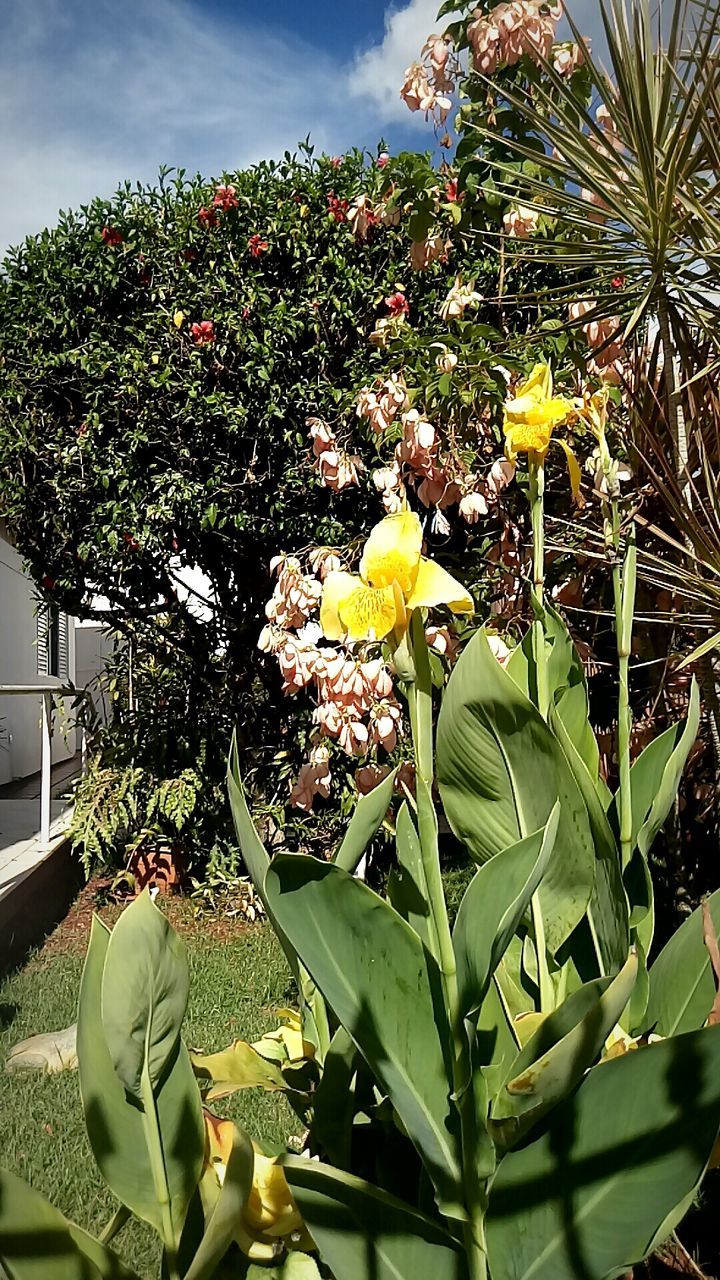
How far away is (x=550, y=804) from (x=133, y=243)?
410cm

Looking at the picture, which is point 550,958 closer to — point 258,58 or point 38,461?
point 258,58

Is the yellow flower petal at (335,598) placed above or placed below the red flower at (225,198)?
below

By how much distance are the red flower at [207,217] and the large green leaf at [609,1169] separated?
4.33m

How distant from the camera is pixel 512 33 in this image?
245 centimetres

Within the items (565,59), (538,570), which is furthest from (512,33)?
(538,570)

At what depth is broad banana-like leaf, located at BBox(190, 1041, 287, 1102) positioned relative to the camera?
3.35 feet

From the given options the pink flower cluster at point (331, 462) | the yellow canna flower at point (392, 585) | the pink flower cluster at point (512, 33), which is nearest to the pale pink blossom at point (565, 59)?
the pink flower cluster at point (512, 33)

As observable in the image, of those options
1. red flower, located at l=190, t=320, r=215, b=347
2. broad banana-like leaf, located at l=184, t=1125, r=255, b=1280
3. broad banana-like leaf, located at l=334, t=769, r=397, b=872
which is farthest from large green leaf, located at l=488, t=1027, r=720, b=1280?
red flower, located at l=190, t=320, r=215, b=347

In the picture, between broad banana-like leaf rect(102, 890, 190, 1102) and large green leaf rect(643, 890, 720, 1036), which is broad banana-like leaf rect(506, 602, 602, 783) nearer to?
large green leaf rect(643, 890, 720, 1036)

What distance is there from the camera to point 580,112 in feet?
6.82

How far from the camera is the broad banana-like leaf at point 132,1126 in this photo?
91cm

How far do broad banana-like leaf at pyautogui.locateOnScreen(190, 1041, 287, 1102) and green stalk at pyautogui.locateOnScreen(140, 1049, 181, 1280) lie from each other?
110 mm

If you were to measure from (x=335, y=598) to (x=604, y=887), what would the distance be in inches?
21.9

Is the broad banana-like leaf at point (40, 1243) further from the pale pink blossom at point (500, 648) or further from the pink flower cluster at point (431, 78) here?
the pink flower cluster at point (431, 78)
